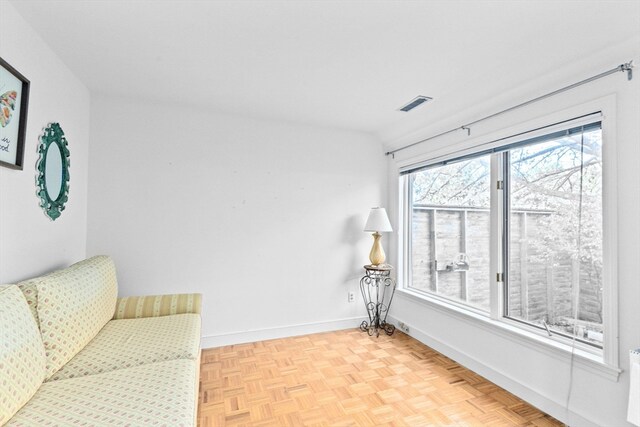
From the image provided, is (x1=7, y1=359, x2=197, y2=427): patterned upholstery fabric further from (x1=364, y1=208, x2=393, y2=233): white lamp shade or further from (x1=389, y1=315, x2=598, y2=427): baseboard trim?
Answer: (x1=364, y1=208, x2=393, y2=233): white lamp shade

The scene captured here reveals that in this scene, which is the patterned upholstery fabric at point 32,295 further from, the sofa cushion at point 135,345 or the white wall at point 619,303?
the white wall at point 619,303

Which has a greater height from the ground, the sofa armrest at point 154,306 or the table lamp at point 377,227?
the table lamp at point 377,227

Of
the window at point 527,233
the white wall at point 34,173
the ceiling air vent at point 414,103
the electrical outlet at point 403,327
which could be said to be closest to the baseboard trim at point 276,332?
the electrical outlet at point 403,327

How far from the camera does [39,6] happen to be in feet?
5.44

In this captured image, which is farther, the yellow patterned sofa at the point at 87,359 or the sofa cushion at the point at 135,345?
the sofa cushion at the point at 135,345

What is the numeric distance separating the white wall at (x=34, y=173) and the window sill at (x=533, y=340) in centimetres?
323

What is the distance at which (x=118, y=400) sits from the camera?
1.31 metres

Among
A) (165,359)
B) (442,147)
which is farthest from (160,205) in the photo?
(442,147)

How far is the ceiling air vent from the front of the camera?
2768 millimetres

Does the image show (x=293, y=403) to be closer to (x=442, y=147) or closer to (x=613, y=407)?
(x=613, y=407)

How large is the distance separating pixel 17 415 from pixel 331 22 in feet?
7.56

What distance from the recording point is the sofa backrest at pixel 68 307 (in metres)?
1.53

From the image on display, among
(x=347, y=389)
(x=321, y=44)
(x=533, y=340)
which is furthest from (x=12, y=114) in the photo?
(x=533, y=340)

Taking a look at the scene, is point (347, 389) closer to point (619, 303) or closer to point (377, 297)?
point (377, 297)
